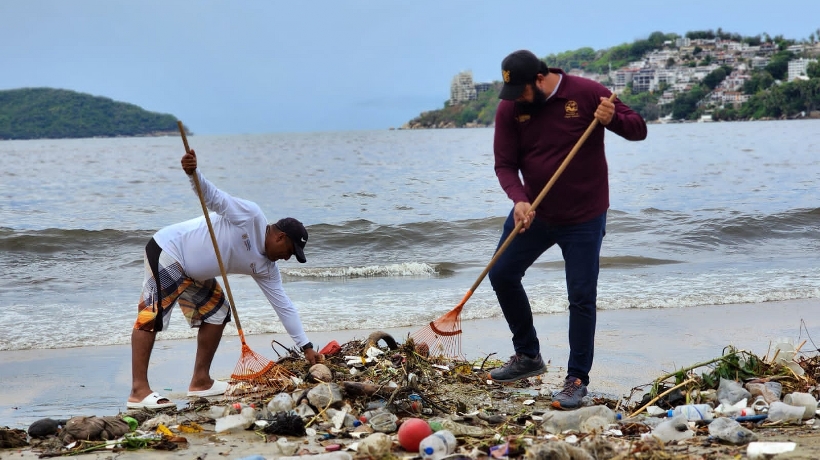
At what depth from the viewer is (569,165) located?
5109 millimetres

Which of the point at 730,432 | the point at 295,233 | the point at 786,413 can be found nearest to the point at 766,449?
the point at 730,432

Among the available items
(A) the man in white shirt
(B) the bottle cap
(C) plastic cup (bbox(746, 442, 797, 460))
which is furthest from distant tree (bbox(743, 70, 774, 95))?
(B) the bottle cap

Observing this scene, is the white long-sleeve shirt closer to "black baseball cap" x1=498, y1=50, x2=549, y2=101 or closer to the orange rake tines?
the orange rake tines

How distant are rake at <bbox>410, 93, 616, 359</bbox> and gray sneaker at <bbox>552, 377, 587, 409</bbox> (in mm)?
838

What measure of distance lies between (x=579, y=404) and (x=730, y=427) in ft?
3.60

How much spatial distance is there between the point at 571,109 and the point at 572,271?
38.9 inches

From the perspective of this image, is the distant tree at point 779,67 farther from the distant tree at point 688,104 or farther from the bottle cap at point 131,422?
the bottle cap at point 131,422

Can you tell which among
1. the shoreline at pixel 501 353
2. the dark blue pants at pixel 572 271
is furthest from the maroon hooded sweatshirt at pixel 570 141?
the shoreline at pixel 501 353

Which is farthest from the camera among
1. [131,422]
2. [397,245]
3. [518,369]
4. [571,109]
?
[397,245]

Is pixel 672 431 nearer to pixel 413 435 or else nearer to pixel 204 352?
pixel 413 435

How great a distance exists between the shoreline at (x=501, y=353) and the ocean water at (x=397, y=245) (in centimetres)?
53

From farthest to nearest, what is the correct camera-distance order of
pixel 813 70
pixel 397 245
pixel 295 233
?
pixel 813 70, pixel 397 245, pixel 295 233

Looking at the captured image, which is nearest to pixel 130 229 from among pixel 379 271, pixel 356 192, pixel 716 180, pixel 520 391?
pixel 379 271

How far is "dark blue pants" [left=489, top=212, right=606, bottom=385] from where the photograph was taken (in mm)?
5133
